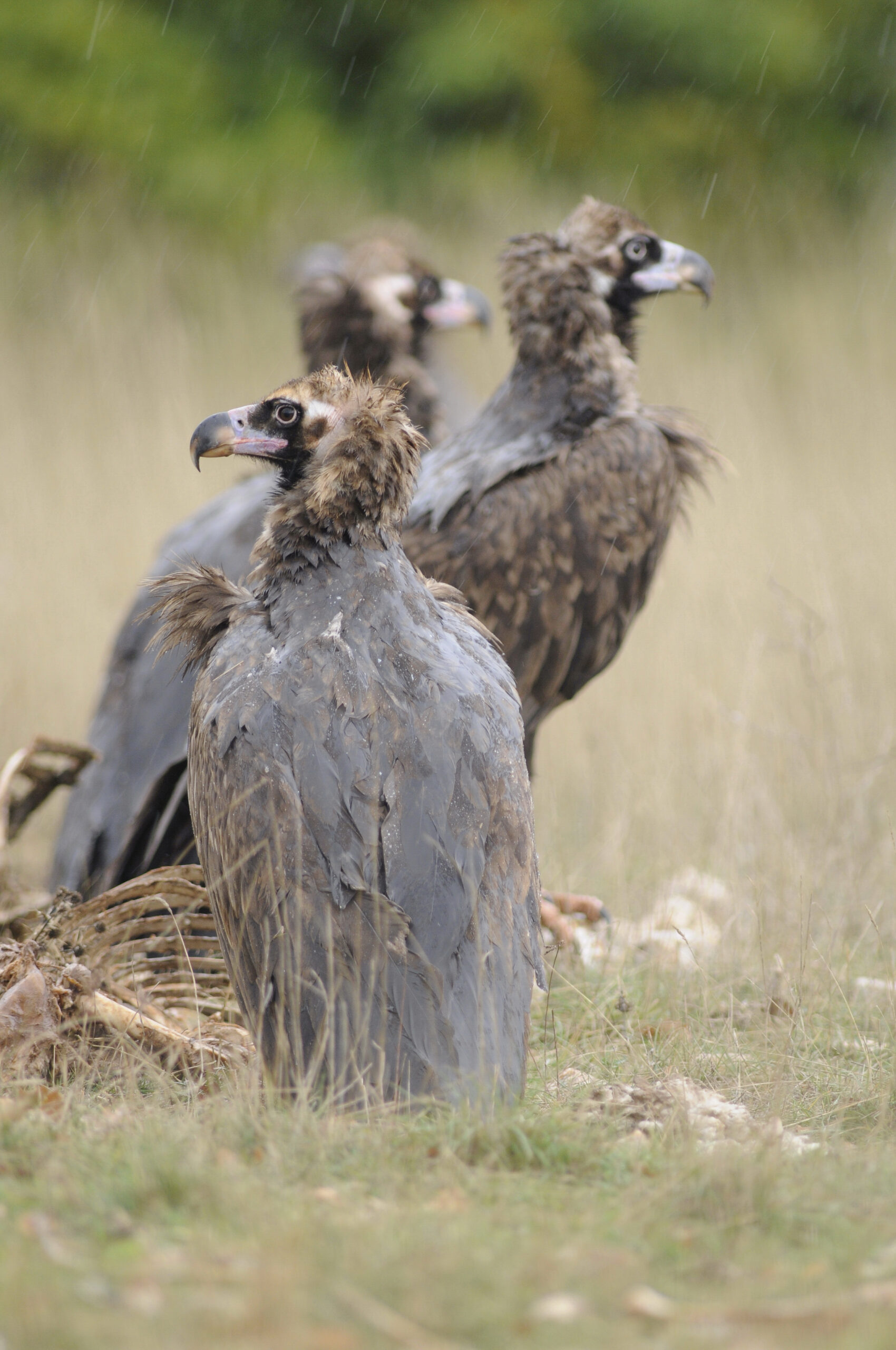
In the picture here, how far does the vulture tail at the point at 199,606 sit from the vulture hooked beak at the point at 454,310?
2540mm

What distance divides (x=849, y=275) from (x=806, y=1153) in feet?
27.5

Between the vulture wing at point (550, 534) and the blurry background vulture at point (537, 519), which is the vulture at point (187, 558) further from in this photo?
the vulture wing at point (550, 534)

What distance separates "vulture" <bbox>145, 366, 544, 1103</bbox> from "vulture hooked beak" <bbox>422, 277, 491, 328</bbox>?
2446 mm

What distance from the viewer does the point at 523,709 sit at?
179 inches

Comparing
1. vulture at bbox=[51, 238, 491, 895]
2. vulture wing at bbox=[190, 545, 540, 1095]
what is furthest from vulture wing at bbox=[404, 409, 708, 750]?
vulture wing at bbox=[190, 545, 540, 1095]

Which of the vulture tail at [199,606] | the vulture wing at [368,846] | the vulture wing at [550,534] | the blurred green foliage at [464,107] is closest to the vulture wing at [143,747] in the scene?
the vulture wing at [550,534]

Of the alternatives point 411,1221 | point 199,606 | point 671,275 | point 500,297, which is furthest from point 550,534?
point 500,297

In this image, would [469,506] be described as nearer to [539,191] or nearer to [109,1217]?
[109,1217]

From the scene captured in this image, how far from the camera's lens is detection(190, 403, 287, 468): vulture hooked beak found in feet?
10.1

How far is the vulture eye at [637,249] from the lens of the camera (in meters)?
4.63

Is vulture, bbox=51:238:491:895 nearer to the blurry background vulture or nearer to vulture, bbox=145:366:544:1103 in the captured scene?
the blurry background vulture

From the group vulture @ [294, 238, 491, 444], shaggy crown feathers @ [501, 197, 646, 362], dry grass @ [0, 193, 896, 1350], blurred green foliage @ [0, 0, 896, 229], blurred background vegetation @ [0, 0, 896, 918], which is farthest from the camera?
blurred green foliage @ [0, 0, 896, 229]

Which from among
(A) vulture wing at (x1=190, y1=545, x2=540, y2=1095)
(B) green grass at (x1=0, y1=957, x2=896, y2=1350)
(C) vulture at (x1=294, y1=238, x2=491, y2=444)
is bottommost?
(B) green grass at (x1=0, y1=957, x2=896, y2=1350)

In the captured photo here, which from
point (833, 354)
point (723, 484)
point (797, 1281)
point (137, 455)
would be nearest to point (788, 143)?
point (833, 354)
